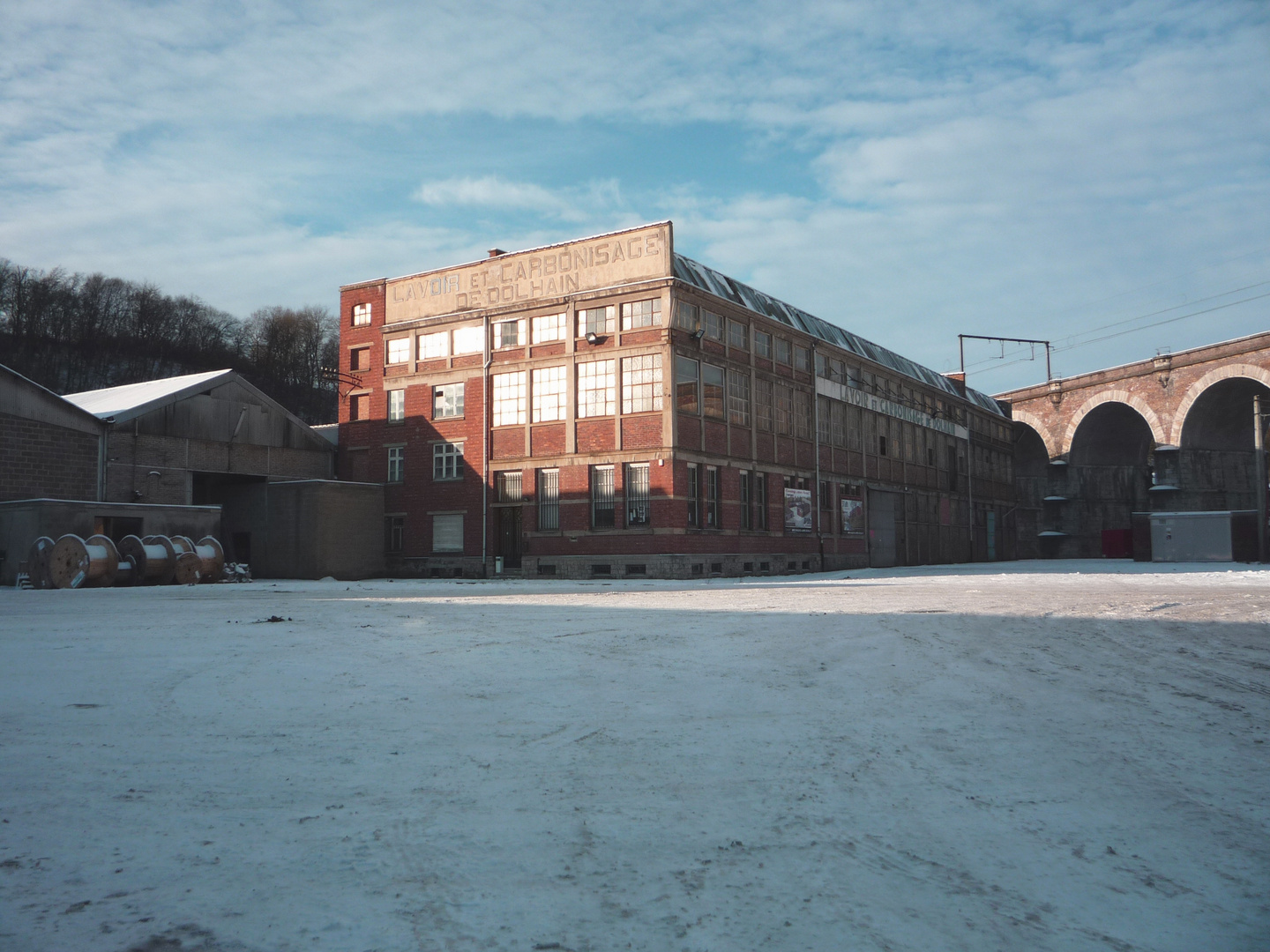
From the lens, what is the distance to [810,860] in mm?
3654

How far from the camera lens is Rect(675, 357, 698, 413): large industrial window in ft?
99.9

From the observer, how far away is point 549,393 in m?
32.8

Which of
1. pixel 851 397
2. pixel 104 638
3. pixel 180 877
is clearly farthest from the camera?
pixel 851 397

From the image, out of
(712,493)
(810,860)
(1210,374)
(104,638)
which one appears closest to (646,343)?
(712,493)

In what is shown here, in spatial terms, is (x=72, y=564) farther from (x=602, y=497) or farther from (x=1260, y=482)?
(x=1260, y=482)

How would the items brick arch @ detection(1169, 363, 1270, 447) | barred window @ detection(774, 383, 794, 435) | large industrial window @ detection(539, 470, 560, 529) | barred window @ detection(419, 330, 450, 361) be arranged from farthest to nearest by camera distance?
1. brick arch @ detection(1169, 363, 1270, 447)
2. barred window @ detection(774, 383, 794, 435)
3. barred window @ detection(419, 330, 450, 361)
4. large industrial window @ detection(539, 470, 560, 529)

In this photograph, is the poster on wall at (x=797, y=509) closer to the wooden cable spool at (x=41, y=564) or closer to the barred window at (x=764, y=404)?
the barred window at (x=764, y=404)

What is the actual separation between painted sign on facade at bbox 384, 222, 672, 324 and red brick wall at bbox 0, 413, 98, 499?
12.4 m

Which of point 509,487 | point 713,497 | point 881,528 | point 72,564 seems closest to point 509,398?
point 509,487

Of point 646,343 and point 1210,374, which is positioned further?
point 1210,374

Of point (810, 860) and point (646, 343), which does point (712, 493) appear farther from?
point (810, 860)

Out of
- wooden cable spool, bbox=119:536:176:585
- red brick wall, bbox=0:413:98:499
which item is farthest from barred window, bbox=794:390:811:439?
red brick wall, bbox=0:413:98:499

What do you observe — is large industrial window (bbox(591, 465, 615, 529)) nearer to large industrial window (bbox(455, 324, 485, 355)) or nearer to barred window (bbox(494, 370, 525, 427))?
barred window (bbox(494, 370, 525, 427))

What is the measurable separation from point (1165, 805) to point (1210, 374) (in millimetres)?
51574
